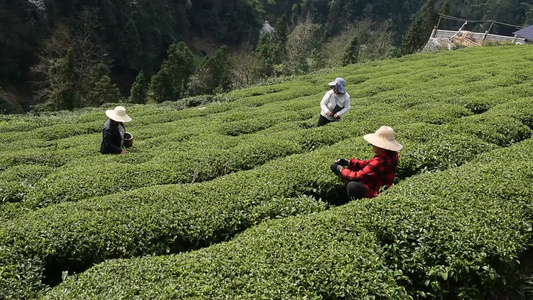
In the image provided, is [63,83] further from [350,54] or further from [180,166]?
[350,54]

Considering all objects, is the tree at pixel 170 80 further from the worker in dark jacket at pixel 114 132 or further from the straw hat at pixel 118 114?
the straw hat at pixel 118 114

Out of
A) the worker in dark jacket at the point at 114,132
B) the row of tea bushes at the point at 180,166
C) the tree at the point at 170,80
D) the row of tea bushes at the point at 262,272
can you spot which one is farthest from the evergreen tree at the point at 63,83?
the row of tea bushes at the point at 262,272

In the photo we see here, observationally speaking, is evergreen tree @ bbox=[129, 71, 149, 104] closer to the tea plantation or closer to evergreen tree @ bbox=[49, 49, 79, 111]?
evergreen tree @ bbox=[49, 49, 79, 111]

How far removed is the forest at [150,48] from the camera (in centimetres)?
4347

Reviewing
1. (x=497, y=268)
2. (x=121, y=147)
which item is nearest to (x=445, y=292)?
(x=497, y=268)

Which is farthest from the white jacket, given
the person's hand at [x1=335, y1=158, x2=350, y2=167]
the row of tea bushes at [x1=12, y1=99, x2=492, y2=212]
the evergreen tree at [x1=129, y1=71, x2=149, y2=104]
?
the evergreen tree at [x1=129, y1=71, x2=149, y2=104]

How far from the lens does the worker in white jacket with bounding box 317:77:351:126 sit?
460 inches

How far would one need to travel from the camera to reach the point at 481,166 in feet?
28.2

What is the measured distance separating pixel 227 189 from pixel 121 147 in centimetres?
499

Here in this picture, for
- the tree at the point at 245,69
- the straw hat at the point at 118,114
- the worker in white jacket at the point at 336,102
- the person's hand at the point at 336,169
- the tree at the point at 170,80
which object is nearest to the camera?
the person's hand at the point at 336,169

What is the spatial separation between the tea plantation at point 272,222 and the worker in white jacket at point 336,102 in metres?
0.84

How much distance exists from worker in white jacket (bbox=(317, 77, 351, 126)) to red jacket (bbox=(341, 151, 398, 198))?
4.38 meters

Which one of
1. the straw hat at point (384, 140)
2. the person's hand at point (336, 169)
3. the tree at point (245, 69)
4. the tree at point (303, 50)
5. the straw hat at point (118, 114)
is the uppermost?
the straw hat at point (384, 140)

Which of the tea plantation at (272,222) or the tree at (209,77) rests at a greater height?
the tea plantation at (272,222)
